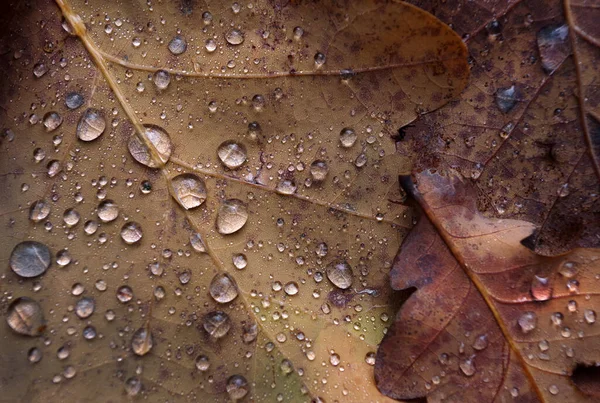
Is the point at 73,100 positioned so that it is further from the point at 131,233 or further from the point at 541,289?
the point at 541,289

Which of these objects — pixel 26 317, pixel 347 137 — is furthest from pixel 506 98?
pixel 26 317

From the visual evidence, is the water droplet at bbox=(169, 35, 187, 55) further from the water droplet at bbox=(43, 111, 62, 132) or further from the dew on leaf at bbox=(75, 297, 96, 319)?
the dew on leaf at bbox=(75, 297, 96, 319)

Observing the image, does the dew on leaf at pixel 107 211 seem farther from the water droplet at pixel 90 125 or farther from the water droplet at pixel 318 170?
the water droplet at pixel 318 170

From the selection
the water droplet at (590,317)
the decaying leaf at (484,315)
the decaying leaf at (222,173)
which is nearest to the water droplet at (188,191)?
the decaying leaf at (222,173)

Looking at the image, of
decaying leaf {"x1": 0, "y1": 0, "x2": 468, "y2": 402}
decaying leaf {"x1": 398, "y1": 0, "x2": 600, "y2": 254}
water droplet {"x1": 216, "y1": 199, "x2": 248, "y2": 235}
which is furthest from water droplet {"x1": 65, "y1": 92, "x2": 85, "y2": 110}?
decaying leaf {"x1": 398, "y1": 0, "x2": 600, "y2": 254}

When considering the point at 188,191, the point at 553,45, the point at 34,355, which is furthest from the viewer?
the point at 553,45

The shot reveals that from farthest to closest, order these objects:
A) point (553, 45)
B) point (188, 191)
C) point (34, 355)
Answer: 1. point (553, 45)
2. point (188, 191)
3. point (34, 355)

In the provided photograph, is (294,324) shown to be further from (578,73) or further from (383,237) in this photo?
(578,73)
